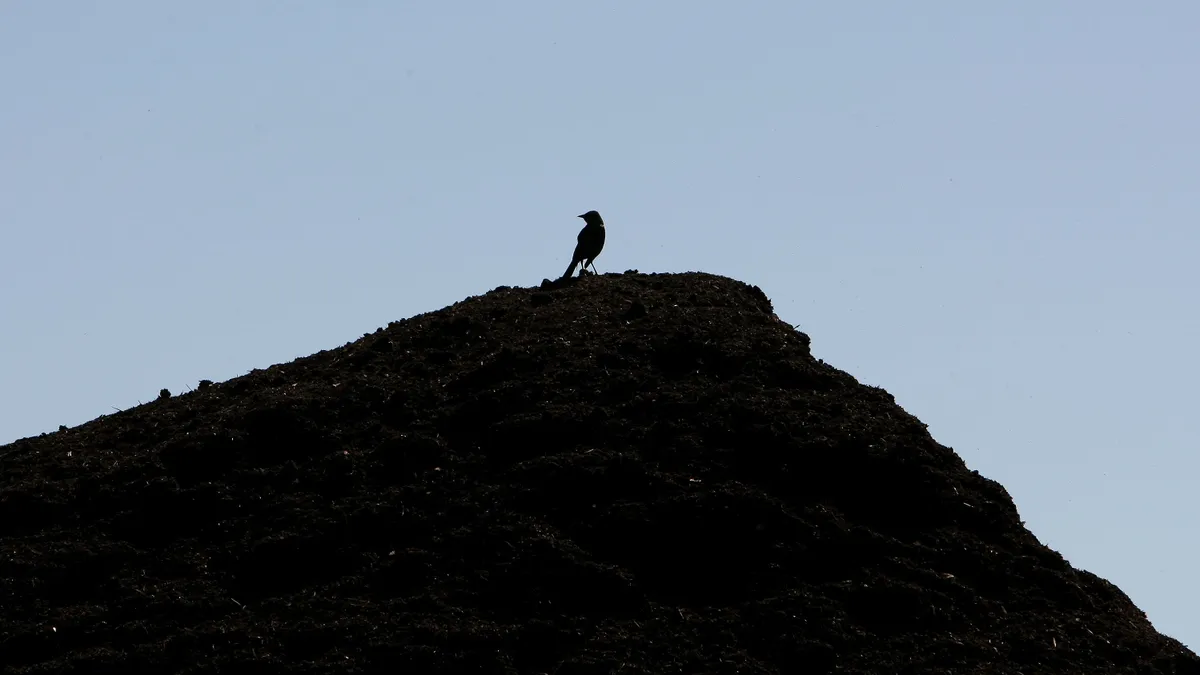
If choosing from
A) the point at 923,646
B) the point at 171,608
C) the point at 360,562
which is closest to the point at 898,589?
the point at 923,646

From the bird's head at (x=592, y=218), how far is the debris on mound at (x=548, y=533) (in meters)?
3.99

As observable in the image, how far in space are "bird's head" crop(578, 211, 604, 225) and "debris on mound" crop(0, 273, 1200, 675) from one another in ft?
13.1

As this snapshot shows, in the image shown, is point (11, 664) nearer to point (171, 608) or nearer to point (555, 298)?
point (171, 608)

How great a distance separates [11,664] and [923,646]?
22.1ft

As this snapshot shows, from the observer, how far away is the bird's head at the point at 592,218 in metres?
19.3

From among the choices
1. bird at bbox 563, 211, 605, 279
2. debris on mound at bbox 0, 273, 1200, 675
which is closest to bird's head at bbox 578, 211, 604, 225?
bird at bbox 563, 211, 605, 279

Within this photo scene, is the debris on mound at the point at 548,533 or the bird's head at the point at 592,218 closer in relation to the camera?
the debris on mound at the point at 548,533

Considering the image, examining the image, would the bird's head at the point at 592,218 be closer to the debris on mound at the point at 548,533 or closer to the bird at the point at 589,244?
the bird at the point at 589,244

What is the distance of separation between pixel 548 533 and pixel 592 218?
7.61 metres

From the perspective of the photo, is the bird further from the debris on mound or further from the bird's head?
the debris on mound

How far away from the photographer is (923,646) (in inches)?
456

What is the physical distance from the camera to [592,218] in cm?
1941

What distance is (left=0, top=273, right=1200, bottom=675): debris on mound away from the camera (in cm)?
1138

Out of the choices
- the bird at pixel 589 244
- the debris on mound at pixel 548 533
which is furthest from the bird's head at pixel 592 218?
the debris on mound at pixel 548 533
